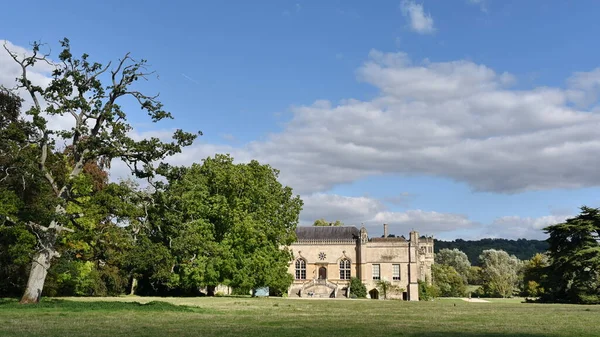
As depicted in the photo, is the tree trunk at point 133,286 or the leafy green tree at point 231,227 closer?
the leafy green tree at point 231,227

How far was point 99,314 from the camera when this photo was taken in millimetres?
19266

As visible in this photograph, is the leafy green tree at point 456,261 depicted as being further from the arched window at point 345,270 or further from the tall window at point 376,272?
the arched window at point 345,270

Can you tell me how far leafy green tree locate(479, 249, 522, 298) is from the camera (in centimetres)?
7712

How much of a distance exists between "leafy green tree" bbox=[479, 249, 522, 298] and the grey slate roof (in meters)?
22.7

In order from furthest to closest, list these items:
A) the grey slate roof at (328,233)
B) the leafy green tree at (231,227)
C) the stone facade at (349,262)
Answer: the grey slate roof at (328,233) → the stone facade at (349,262) → the leafy green tree at (231,227)

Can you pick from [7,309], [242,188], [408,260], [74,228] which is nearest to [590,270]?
[408,260]

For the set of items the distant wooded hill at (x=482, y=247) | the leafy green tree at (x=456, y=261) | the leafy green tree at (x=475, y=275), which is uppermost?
the distant wooded hill at (x=482, y=247)

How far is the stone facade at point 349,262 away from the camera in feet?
208

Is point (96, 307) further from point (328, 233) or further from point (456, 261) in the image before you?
point (456, 261)

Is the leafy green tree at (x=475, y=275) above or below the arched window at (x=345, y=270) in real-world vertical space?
above

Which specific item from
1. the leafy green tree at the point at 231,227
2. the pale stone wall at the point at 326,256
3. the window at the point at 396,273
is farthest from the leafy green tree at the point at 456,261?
the leafy green tree at the point at 231,227

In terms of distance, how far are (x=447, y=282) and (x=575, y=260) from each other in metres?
36.4

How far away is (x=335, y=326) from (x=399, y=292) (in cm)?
4871

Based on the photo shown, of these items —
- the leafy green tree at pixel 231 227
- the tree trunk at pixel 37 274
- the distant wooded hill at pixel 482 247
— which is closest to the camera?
the tree trunk at pixel 37 274
